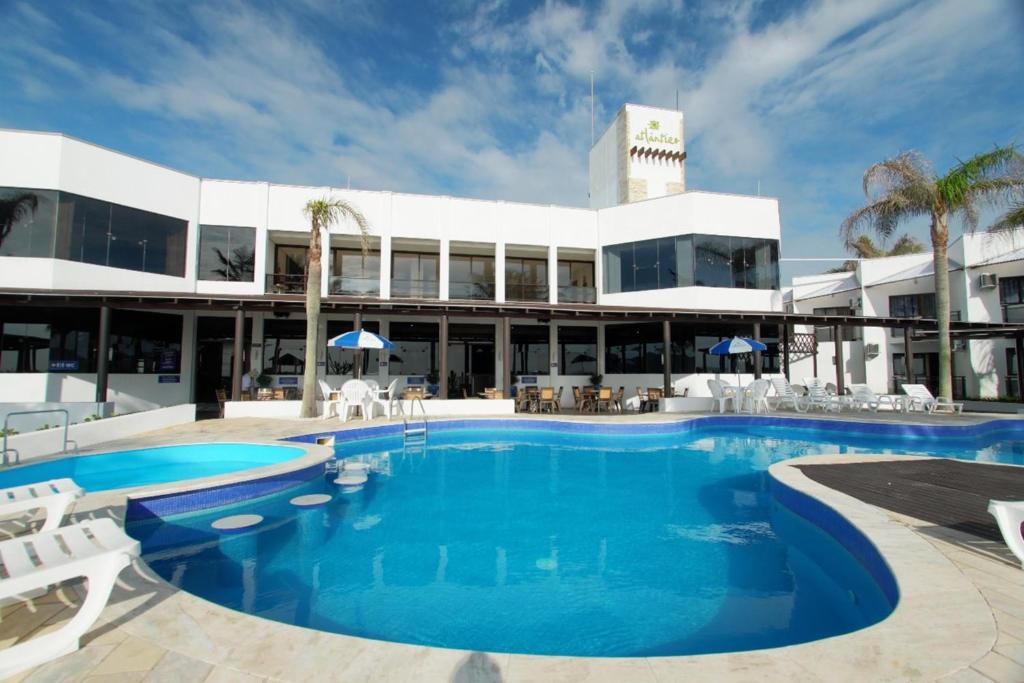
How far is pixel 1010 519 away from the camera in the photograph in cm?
303

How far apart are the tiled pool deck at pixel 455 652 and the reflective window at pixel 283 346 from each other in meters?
13.9

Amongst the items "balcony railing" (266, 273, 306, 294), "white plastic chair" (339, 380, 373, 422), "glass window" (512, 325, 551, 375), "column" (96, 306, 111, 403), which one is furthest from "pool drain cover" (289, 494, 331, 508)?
"glass window" (512, 325, 551, 375)

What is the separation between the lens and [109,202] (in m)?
13.0

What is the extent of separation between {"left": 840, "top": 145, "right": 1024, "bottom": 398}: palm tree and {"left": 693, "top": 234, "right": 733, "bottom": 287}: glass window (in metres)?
3.87

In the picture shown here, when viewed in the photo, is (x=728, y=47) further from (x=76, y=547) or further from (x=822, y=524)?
(x=76, y=547)

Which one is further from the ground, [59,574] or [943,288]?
[943,288]

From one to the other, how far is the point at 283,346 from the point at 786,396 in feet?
55.8

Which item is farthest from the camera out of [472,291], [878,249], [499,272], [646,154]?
[878,249]

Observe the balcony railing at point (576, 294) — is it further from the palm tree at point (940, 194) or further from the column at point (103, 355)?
the column at point (103, 355)

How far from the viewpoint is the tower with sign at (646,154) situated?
2375 cm

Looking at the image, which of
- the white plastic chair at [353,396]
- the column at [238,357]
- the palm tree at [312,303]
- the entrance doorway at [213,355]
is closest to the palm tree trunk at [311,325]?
the palm tree at [312,303]

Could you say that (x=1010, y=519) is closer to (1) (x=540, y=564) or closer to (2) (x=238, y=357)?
(1) (x=540, y=564)

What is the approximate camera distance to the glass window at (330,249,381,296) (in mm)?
16109

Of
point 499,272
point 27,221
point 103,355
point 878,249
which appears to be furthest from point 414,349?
point 878,249
